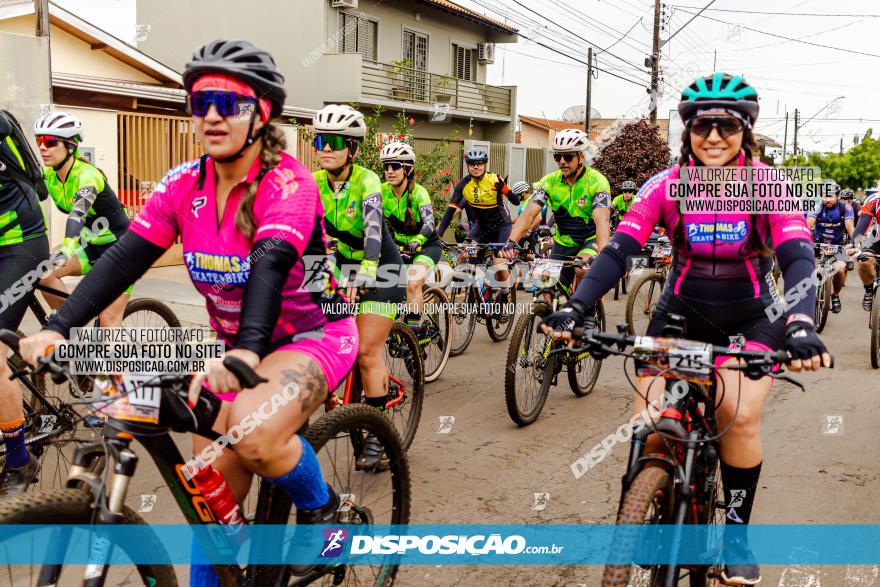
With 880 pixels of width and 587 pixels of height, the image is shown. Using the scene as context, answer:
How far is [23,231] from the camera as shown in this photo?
5133 mm

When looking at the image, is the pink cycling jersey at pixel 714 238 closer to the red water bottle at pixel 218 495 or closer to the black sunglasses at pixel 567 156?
the red water bottle at pixel 218 495

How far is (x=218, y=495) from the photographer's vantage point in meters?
2.97

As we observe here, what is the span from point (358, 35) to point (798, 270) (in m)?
24.6

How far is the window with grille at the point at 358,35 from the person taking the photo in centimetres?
2577

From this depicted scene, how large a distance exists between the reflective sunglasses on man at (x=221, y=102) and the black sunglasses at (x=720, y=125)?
1.93m

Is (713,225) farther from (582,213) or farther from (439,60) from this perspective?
(439,60)

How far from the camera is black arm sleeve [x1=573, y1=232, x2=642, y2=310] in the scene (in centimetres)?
369

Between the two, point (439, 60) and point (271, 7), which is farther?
point (439, 60)

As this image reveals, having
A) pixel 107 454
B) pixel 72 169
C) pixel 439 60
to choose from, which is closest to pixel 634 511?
pixel 107 454

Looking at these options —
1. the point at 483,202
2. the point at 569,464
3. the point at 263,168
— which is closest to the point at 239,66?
the point at 263,168

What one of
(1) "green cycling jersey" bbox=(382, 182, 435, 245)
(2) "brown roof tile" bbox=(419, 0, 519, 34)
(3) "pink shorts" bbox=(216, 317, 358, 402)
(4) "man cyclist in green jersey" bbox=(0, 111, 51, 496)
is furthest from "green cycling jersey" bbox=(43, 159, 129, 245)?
(2) "brown roof tile" bbox=(419, 0, 519, 34)

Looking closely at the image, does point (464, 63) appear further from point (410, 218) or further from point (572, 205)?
point (572, 205)

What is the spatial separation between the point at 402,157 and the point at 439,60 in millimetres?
22823

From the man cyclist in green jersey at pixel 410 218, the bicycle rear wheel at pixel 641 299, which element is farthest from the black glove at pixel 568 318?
the bicycle rear wheel at pixel 641 299
